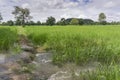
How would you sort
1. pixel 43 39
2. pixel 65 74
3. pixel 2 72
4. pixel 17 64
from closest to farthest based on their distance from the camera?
pixel 65 74 → pixel 2 72 → pixel 17 64 → pixel 43 39

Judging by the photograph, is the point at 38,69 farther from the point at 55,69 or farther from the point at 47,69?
the point at 55,69

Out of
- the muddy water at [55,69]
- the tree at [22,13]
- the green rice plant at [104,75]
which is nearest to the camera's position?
the green rice plant at [104,75]

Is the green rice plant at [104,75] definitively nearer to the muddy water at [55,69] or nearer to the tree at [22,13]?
the muddy water at [55,69]

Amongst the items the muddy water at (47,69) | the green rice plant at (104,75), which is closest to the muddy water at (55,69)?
the muddy water at (47,69)

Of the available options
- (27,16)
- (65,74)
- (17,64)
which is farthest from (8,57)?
(27,16)

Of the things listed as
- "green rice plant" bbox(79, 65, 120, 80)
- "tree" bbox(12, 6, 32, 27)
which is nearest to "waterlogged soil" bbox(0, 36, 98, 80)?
"green rice plant" bbox(79, 65, 120, 80)

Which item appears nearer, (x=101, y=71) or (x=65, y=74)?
(x=101, y=71)

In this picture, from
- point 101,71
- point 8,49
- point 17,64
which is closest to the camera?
point 101,71

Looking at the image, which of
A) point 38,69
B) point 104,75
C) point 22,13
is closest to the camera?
point 104,75

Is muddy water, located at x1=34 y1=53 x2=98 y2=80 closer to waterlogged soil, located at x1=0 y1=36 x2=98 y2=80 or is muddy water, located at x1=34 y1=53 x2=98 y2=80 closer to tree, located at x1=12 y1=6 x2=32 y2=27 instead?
waterlogged soil, located at x1=0 y1=36 x2=98 y2=80

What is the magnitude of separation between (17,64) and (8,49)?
231 cm

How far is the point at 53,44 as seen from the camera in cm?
878

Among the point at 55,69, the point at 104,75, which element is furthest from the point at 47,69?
the point at 104,75

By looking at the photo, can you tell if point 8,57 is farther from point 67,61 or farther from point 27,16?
point 27,16
